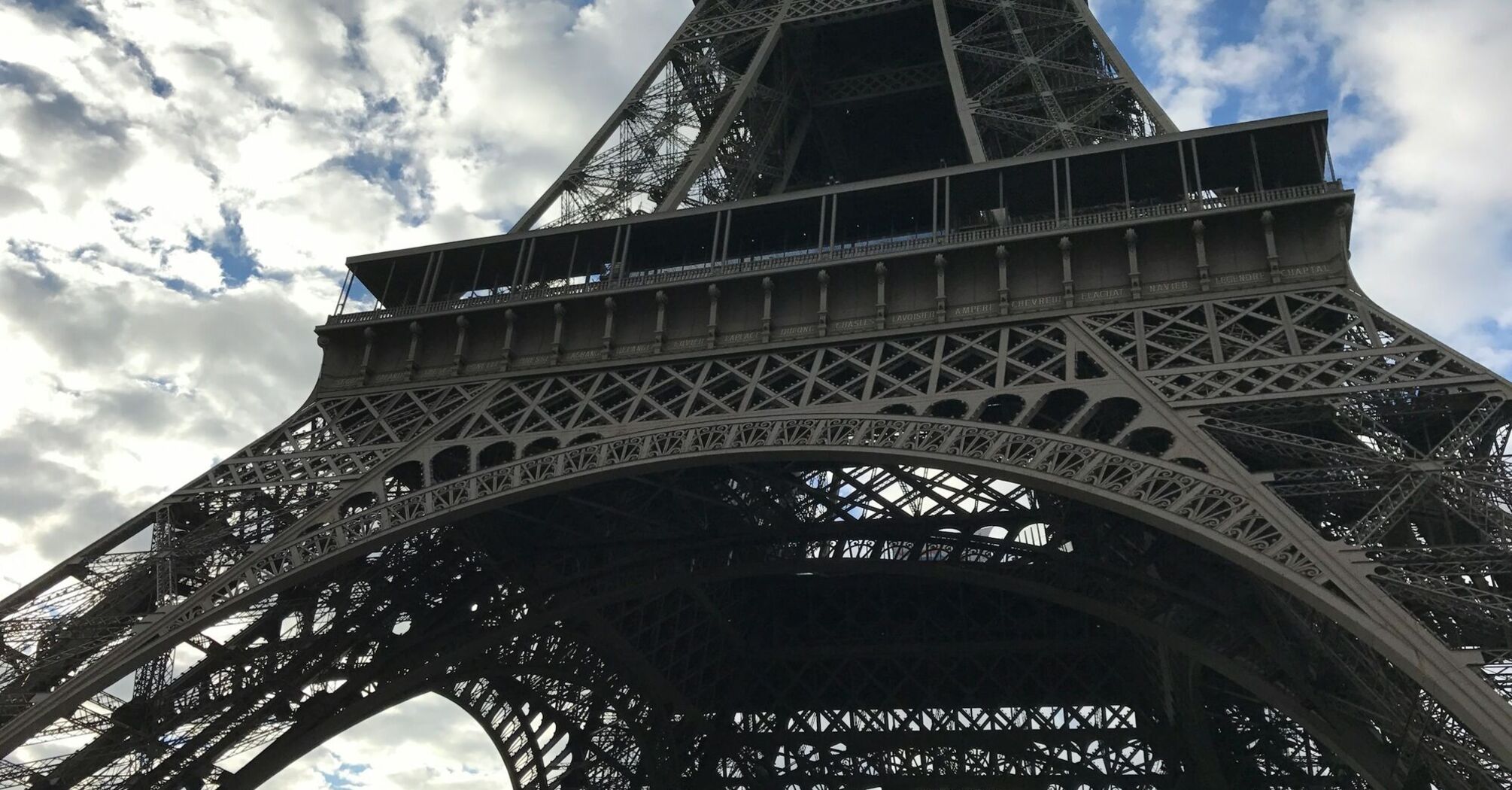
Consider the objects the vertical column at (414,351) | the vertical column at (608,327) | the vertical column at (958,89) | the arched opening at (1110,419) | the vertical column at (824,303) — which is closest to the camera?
the arched opening at (1110,419)

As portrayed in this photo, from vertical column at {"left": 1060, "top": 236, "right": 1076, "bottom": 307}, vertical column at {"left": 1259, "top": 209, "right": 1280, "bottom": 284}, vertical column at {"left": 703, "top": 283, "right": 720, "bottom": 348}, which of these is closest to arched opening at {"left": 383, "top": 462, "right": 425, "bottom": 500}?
vertical column at {"left": 703, "top": 283, "right": 720, "bottom": 348}

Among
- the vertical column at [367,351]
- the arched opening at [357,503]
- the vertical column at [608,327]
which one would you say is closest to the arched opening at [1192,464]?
the vertical column at [608,327]

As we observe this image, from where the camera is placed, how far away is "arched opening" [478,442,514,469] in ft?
70.8

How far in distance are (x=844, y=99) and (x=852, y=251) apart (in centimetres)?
1220

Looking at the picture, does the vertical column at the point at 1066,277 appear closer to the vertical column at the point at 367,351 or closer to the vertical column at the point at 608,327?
the vertical column at the point at 608,327

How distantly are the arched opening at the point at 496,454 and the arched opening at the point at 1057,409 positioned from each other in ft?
28.0

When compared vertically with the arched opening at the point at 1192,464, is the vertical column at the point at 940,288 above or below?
above

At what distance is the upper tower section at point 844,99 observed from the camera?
24922 mm

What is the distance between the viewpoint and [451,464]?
72.6ft

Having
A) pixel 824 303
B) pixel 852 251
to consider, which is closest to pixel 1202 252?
pixel 852 251

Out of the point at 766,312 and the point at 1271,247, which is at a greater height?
the point at 766,312

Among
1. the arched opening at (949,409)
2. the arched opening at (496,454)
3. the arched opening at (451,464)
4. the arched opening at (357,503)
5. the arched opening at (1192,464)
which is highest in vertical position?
the arched opening at (949,409)

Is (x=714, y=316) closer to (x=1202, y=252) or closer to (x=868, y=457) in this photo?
(x=868, y=457)

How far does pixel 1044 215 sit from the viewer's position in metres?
22.6
